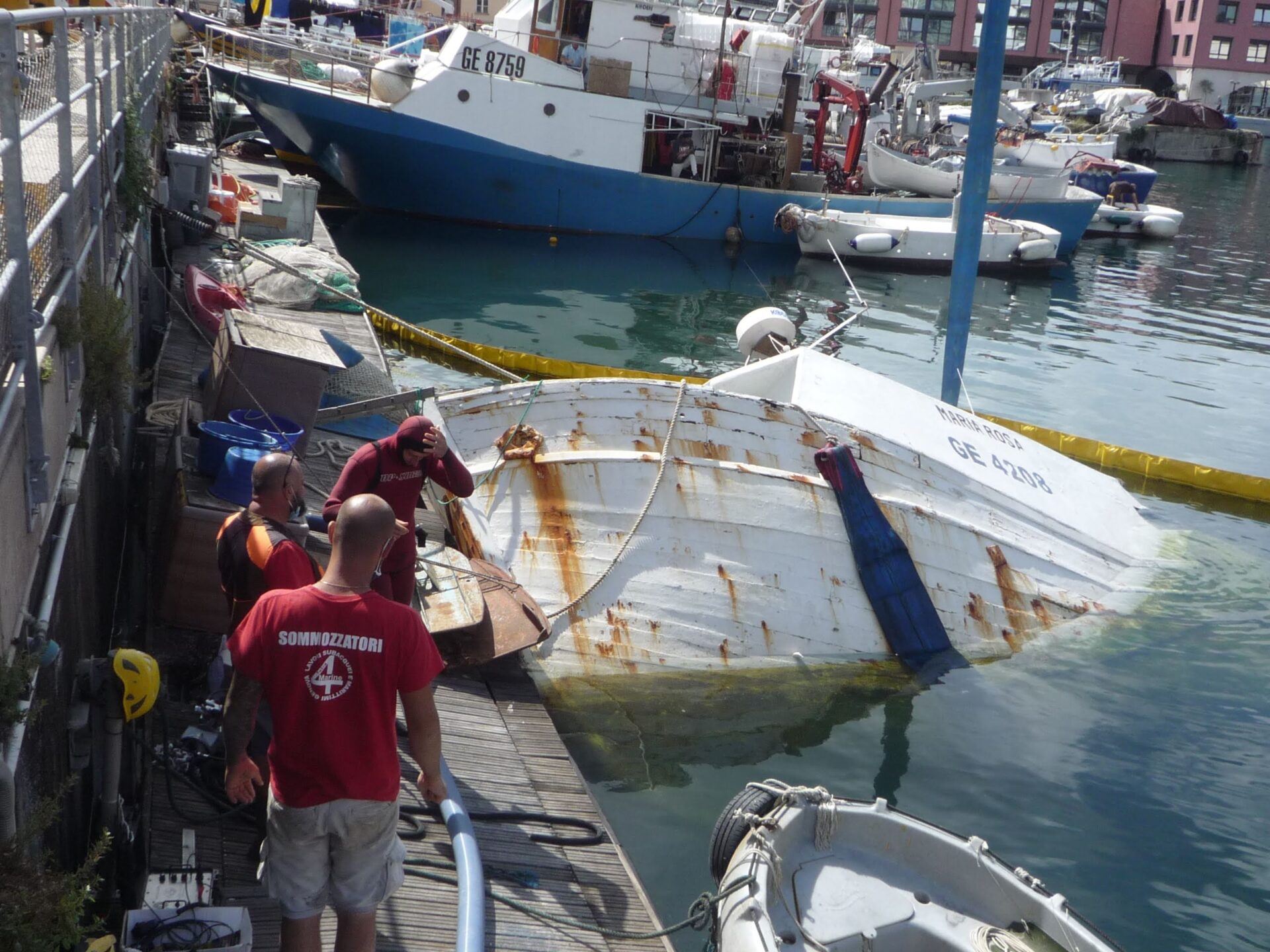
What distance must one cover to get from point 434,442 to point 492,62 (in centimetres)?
2153

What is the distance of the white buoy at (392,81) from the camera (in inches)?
955

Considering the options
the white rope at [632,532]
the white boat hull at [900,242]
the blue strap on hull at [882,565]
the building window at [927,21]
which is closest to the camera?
the white rope at [632,532]

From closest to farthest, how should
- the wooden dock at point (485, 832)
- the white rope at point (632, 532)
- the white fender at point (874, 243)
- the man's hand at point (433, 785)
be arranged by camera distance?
the man's hand at point (433, 785), the wooden dock at point (485, 832), the white rope at point (632, 532), the white fender at point (874, 243)

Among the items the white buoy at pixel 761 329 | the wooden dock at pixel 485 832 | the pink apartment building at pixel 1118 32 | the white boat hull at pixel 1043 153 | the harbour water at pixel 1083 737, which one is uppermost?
the pink apartment building at pixel 1118 32

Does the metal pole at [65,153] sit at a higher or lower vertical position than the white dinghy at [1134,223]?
lower

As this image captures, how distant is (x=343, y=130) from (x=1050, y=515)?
19.9 meters

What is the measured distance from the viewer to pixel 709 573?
778cm

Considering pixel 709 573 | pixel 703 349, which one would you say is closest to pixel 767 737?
pixel 709 573

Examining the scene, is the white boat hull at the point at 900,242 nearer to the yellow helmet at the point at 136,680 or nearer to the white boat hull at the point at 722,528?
the white boat hull at the point at 722,528

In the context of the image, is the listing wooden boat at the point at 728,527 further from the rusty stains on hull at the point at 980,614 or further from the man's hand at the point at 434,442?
the man's hand at the point at 434,442

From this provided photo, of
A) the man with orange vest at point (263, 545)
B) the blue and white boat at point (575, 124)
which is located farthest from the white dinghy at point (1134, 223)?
the man with orange vest at point (263, 545)

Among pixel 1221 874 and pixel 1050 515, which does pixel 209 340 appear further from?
pixel 1221 874

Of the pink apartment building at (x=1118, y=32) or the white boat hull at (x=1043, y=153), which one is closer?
the white boat hull at (x=1043, y=153)

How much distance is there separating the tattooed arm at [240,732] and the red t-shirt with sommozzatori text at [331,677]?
0.34 ft
